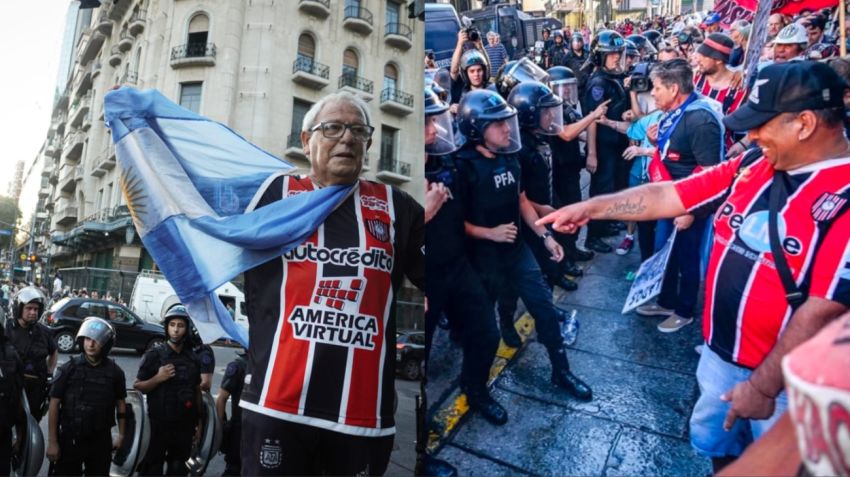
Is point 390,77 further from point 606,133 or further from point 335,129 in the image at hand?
point 606,133

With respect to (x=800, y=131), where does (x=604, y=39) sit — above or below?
above

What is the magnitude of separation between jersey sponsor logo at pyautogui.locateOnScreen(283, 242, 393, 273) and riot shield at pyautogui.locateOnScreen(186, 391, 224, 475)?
2.74 metres

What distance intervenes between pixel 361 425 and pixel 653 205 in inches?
42.7

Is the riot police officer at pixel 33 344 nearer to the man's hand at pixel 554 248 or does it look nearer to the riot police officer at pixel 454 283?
the riot police officer at pixel 454 283

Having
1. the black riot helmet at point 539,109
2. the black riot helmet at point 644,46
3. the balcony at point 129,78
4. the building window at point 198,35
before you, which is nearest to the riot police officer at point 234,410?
the balcony at point 129,78

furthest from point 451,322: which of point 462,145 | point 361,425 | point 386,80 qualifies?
point 386,80

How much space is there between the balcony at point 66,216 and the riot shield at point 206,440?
174cm

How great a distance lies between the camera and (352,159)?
189cm

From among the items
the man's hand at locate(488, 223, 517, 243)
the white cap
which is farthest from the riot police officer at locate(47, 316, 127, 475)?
the white cap

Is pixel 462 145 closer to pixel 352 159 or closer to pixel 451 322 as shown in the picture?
pixel 352 159

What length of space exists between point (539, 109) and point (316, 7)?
5.44ft

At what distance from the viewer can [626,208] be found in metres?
1.50

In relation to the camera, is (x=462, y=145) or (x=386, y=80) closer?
(x=462, y=145)

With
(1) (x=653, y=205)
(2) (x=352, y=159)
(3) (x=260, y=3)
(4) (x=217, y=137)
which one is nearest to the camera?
(1) (x=653, y=205)
